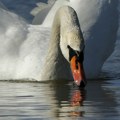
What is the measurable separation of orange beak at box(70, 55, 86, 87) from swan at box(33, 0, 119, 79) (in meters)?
1.52

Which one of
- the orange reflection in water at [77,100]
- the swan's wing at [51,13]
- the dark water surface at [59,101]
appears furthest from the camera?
the swan's wing at [51,13]

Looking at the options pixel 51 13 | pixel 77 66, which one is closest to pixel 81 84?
pixel 77 66

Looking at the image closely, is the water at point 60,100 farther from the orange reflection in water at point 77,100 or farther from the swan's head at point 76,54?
the swan's head at point 76,54

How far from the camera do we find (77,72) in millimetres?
Answer: 11172

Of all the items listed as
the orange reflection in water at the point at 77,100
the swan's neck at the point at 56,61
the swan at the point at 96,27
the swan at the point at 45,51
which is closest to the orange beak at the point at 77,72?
the swan at the point at 45,51

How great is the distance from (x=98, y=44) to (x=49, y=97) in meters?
3.50

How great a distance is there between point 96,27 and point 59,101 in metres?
3.96

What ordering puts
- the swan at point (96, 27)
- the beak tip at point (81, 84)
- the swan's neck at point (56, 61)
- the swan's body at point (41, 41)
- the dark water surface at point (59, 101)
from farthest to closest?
1. the swan at point (96, 27)
2. the swan's body at point (41, 41)
3. the swan's neck at point (56, 61)
4. the beak tip at point (81, 84)
5. the dark water surface at point (59, 101)

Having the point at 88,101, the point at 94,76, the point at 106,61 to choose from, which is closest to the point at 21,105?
the point at 88,101

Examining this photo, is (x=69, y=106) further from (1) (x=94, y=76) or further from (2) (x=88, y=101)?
(1) (x=94, y=76)

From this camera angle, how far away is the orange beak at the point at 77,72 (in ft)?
36.0

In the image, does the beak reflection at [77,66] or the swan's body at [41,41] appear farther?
the swan's body at [41,41]

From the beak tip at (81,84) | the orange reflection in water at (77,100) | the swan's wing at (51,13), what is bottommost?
the swan's wing at (51,13)

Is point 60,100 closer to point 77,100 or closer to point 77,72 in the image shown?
point 77,100
